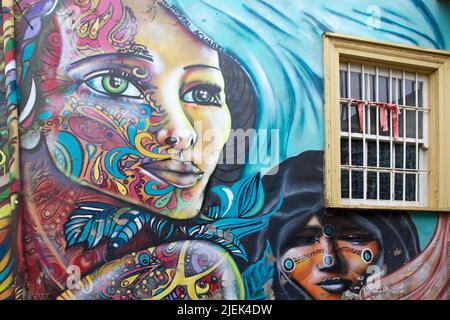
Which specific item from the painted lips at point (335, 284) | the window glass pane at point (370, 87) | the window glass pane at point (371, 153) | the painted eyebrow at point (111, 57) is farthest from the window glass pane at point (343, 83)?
the painted eyebrow at point (111, 57)

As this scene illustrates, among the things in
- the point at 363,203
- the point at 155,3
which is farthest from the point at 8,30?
the point at 363,203

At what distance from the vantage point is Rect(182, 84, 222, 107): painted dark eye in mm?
5902

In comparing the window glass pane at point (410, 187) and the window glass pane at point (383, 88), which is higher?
the window glass pane at point (383, 88)

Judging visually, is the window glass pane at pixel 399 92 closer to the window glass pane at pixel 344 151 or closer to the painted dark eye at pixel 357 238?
the window glass pane at pixel 344 151

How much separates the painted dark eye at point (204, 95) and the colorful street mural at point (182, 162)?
15 millimetres

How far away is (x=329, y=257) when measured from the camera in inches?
249

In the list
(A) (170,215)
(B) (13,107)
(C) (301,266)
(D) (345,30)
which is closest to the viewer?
(B) (13,107)

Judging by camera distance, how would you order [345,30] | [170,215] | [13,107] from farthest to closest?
[345,30] < [170,215] < [13,107]

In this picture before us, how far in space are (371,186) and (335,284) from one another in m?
1.21

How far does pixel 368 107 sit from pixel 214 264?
257 cm

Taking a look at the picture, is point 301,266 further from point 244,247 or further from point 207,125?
point 207,125

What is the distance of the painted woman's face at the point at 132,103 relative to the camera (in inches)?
215

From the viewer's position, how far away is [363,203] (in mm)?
6637

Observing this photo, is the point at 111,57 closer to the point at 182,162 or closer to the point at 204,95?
the point at 204,95
